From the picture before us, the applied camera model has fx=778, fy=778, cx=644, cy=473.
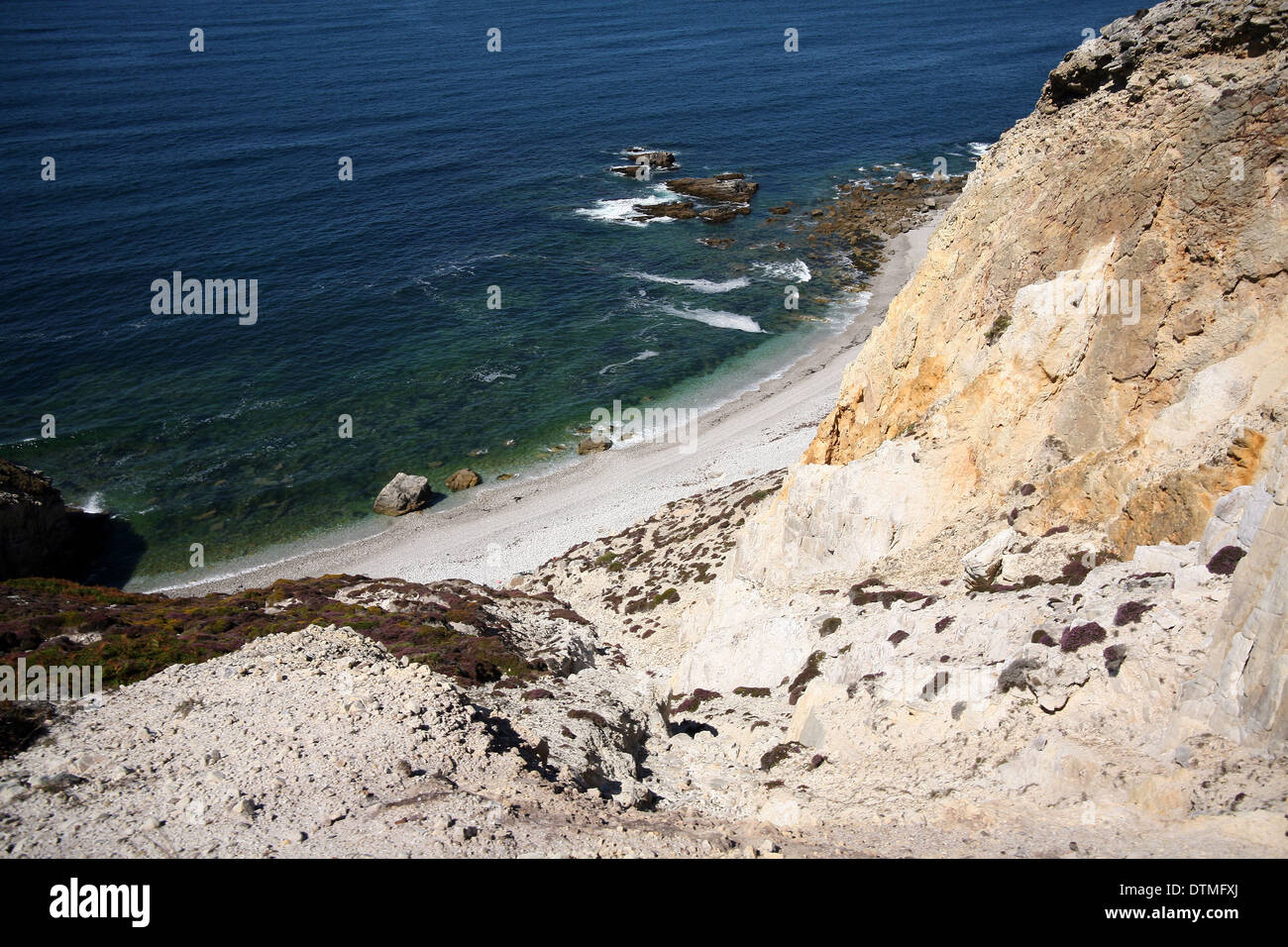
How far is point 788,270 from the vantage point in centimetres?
8500

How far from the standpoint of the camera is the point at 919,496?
26516 mm

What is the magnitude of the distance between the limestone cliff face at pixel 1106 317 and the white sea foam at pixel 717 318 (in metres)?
44.4

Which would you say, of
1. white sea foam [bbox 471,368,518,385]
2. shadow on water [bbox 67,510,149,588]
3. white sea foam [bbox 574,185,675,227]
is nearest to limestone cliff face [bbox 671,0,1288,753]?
shadow on water [bbox 67,510,149,588]

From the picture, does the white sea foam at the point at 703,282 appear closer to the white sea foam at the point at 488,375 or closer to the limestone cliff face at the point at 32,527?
the white sea foam at the point at 488,375

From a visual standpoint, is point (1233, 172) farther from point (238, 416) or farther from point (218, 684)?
point (238, 416)

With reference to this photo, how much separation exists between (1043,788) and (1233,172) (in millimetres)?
15837

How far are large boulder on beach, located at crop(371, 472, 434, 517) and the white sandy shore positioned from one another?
79cm

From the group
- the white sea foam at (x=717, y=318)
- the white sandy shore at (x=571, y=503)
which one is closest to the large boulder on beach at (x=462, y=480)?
the white sandy shore at (x=571, y=503)

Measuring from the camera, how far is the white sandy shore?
49.0 m

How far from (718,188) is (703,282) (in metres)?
25.7

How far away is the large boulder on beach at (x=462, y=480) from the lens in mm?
56875

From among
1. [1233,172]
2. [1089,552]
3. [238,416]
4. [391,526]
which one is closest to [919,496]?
[1089,552]

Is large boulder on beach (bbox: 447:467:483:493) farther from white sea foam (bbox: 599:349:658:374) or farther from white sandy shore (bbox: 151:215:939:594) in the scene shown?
white sea foam (bbox: 599:349:658:374)

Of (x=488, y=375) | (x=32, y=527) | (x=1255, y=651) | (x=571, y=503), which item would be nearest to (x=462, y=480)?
(x=571, y=503)
